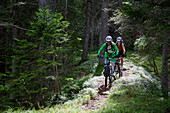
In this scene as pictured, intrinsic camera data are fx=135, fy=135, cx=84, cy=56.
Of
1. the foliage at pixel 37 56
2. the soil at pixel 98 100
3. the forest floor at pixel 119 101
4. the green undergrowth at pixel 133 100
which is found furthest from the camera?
the foliage at pixel 37 56

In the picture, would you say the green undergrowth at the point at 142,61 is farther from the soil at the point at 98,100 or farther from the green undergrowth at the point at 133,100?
the soil at the point at 98,100

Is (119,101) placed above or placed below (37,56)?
below

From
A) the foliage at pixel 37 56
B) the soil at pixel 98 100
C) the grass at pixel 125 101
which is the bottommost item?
the soil at pixel 98 100

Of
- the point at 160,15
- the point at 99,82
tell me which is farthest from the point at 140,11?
the point at 99,82

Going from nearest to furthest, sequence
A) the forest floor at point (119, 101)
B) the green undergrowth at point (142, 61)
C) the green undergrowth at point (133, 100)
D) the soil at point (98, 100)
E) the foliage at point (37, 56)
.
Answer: the green undergrowth at point (133, 100)
the forest floor at point (119, 101)
the soil at point (98, 100)
the foliage at point (37, 56)
the green undergrowth at point (142, 61)

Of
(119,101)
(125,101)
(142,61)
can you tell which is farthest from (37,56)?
(142,61)

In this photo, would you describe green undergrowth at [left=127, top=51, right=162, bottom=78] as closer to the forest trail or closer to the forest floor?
the forest floor

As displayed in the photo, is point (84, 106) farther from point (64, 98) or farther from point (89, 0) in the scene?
point (89, 0)

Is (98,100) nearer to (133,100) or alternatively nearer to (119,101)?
(119,101)

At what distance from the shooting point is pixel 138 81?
283 inches

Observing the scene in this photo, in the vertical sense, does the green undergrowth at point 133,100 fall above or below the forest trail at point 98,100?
above

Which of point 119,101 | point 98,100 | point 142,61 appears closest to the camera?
point 119,101

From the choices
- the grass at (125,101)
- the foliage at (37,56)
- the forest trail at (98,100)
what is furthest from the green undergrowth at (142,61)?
the foliage at (37,56)

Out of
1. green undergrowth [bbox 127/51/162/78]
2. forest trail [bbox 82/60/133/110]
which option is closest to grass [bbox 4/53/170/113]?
forest trail [bbox 82/60/133/110]
